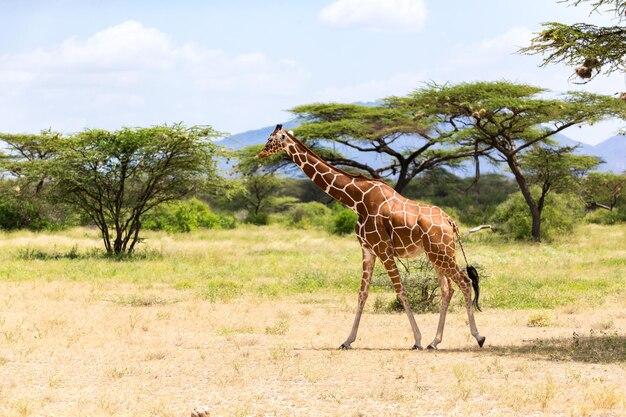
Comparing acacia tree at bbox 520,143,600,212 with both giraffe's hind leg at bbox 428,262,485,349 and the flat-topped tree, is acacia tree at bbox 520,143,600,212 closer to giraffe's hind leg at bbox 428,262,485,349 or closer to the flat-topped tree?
the flat-topped tree

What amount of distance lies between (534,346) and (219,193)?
1899 centimetres

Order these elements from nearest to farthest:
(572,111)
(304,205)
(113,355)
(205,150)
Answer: (113,355) < (205,150) < (572,111) < (304,205)

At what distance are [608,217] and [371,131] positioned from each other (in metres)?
18.4

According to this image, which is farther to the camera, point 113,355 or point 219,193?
point 219,193

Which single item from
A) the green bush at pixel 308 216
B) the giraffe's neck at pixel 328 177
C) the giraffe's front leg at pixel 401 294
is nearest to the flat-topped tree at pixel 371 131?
the green bush at pixel 308 216

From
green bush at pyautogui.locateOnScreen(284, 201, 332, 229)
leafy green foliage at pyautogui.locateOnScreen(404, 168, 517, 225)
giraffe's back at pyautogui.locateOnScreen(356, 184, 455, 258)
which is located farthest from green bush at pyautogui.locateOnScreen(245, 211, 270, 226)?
giraffe's back at pyautogui.locateOnScreen(356, 184, 455, 258)

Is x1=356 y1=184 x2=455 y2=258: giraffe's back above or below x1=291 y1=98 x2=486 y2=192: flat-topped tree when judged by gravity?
below

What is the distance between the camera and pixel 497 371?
9172 mm

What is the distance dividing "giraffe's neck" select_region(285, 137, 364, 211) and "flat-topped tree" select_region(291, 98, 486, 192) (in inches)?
961

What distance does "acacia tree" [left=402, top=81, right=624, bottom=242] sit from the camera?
32.7 m

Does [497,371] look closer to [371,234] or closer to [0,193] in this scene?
[371,234]

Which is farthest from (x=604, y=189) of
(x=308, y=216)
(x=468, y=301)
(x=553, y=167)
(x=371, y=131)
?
(x=468, y=301)

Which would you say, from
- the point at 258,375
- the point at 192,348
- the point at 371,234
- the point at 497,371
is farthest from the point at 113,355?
the point at 497,371

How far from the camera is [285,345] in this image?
11.2 meters
